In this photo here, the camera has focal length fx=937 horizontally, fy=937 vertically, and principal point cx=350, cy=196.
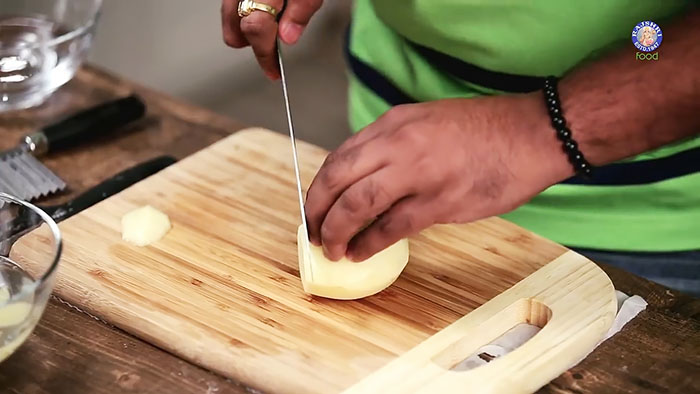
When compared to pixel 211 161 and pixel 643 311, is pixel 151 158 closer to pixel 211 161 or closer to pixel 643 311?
pixel 211 161

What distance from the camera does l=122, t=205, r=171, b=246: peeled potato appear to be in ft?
3.26

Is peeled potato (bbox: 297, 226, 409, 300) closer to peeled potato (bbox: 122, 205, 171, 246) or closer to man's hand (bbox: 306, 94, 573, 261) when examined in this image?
man's hand (bbox: 306, 94, 573, 261)

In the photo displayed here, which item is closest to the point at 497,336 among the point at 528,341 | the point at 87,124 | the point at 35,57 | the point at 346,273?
the point at 528,341

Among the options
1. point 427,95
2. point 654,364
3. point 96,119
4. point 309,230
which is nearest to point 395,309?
point 309,230

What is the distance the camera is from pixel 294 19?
102 cm

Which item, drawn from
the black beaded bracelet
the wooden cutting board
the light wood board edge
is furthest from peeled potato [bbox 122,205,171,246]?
the black beaded bracelet

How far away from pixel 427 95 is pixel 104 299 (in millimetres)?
484

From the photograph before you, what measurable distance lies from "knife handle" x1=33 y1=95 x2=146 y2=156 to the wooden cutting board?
0.56ft

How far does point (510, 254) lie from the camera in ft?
3.26

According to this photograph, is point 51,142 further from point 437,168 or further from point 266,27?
point 437,168

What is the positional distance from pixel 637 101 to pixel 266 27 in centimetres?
39

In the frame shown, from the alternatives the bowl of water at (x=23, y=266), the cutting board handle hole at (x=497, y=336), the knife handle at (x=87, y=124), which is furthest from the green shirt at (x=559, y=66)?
the bowl of water at (x=23, y=266)

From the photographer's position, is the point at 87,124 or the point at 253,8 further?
the point at 87,124

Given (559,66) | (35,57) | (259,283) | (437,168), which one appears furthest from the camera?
(35,57)
